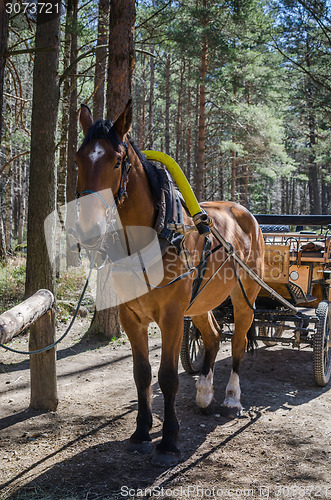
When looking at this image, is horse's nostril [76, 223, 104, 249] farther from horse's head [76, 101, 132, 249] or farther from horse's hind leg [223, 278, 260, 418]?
horse's hind leg [223, 278, 260, 418]

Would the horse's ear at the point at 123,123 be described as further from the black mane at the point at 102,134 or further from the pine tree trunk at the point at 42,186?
the pine tree trunk at the point at 42,186

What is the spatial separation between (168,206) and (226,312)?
287cm

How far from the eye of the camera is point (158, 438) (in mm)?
4020

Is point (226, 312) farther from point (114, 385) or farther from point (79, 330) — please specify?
point (79, 330)

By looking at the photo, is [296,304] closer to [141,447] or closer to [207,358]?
[207,358]

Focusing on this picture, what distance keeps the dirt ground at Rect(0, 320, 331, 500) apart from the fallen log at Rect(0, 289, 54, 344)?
1175 millimetres

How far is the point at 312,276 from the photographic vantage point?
6496 millimetres

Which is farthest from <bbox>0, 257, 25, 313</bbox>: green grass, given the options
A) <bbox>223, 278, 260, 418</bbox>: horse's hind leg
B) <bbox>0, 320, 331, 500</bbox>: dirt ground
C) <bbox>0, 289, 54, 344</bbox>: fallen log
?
<bbox>0, 289, 54, 344</bbox>: fallen log

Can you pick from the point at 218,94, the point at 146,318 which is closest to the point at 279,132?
the point at 218,94

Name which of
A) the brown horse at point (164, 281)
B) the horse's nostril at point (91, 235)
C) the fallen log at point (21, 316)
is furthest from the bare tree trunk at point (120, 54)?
the horse's nostril at point (91, 235)

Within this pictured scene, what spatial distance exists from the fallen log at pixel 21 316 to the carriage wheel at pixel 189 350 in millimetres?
2464

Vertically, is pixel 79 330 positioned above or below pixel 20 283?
below

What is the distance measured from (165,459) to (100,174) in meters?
2.33

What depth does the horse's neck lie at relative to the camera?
128 inches
